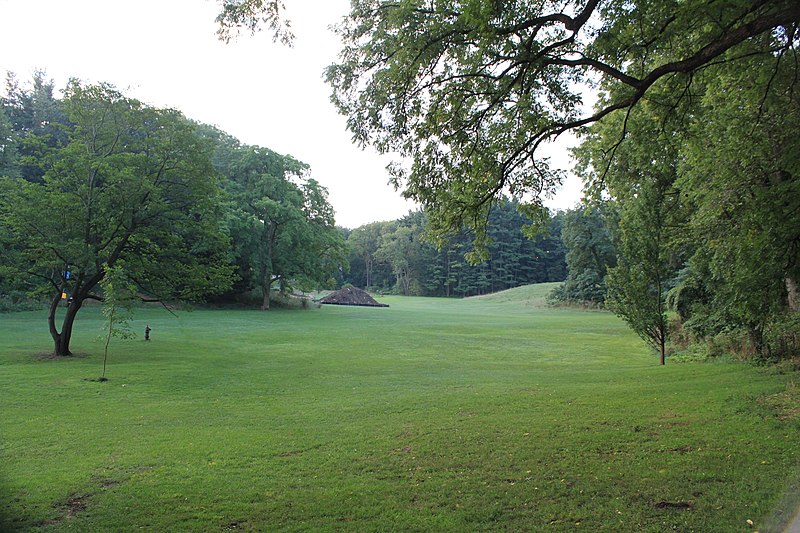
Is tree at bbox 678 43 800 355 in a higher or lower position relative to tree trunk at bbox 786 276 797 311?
higher

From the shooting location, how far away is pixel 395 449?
25.5 feet

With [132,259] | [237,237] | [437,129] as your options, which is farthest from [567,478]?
[237,237]

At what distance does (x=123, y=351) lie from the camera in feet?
66.7

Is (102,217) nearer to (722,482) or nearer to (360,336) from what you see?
(360,336)

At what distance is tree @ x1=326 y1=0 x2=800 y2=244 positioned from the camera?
751 cm

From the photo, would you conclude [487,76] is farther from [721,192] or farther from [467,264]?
[467,264]

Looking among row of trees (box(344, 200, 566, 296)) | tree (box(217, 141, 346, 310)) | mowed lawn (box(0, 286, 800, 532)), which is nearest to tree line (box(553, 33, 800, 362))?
mowed lawn (box(0, 286, 800, 532))

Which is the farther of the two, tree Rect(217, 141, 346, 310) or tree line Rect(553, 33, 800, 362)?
tree Rect(217, 141, 346, 310)

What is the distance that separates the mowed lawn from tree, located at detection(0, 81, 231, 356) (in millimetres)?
4022

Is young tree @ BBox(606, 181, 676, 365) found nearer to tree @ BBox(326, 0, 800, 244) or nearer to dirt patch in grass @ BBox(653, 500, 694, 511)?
tree @ BBox(326, 0, 800, 244)

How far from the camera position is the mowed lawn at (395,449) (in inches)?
207

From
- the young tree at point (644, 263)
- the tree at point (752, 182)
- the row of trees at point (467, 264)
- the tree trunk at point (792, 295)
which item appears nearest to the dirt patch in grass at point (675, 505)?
the tree at point (752, 182)

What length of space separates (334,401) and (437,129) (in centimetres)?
650

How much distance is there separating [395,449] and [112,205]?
55.3ft
